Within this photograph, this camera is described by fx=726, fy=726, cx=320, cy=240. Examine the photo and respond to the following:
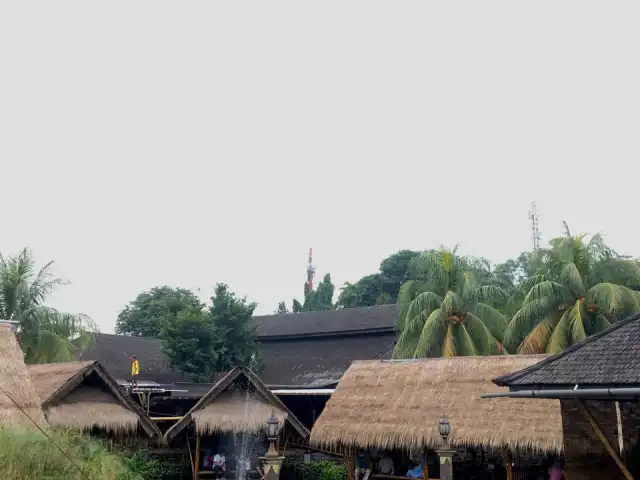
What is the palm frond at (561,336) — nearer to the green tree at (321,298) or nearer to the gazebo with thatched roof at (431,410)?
the gazebo with thatched roof at (431,410)

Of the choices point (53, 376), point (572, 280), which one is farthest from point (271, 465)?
point (572, 280)

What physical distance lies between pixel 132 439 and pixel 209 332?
35.1 feet

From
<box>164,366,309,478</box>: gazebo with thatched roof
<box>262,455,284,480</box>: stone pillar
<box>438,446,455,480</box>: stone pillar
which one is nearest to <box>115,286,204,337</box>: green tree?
<box>164,366,309,478</box>: gazebo with thatched roof

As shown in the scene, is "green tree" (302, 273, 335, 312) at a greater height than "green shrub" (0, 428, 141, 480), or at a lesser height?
greater

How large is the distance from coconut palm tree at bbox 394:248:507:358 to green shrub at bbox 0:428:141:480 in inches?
504

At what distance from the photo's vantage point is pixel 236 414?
55.7 feet

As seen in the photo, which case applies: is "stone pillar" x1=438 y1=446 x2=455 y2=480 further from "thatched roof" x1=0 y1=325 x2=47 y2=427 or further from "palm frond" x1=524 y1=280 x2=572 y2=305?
"palm frond" x1=524 y1=280 x2=572 y2=305

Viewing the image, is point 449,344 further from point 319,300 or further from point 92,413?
point 319,300

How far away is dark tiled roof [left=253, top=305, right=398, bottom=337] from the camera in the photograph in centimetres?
2997

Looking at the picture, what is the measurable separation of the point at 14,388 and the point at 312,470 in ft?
30.6

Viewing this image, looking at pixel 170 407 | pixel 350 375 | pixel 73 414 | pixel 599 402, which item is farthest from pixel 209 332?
pixel 599 402

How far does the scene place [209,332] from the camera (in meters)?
26.6

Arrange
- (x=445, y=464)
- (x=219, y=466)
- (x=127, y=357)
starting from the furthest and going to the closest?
(x=127, y=357) < (x=219, y=466) < (x=445, y=464)

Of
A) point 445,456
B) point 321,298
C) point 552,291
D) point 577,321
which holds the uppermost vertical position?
point 321,298
